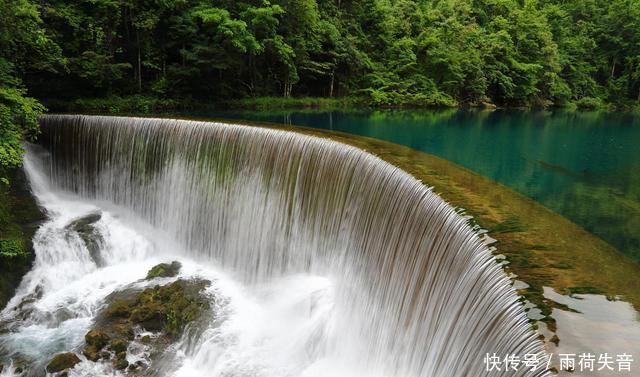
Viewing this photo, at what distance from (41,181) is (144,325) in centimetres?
602

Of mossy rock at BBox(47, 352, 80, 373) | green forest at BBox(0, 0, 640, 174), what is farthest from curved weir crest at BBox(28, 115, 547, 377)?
green forest at BBox(0, 0, 640, 174)

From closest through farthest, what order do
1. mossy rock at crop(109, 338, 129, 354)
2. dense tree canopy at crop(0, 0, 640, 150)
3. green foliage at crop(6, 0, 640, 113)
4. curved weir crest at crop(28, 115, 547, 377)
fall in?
1. curved weir crest at crop(28, 115, 547, 377)
2. mossy rock at crop(109, 338, 129, 354)
3. dense tree canopy at crop(0, 0, 640, 150)
4. green foliage at crop(6, 0, 640, 113)

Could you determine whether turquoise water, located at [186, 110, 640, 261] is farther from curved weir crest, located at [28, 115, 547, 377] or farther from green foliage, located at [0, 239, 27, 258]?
green foliage, located at [0, 239, 27, 258]

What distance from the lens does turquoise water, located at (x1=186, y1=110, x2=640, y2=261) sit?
26.7 feet

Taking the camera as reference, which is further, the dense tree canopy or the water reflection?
the dense tree canopy

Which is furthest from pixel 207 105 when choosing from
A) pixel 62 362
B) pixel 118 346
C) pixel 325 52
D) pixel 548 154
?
pixel 62 362

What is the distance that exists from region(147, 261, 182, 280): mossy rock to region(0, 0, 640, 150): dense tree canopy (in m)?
3.32

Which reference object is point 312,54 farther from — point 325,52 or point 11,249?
point 11,249

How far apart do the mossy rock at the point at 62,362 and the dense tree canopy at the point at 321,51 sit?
3807mm

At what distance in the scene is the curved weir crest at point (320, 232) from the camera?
13.5 feet

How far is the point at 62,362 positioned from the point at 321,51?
69.8 feet

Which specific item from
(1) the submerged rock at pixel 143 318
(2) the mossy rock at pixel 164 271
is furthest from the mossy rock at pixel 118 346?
(2) the mossy rock at pixel 164 271

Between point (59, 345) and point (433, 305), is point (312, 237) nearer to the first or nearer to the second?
point (433, 305)

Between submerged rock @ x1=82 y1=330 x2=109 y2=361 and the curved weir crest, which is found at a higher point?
the curved weir crest
